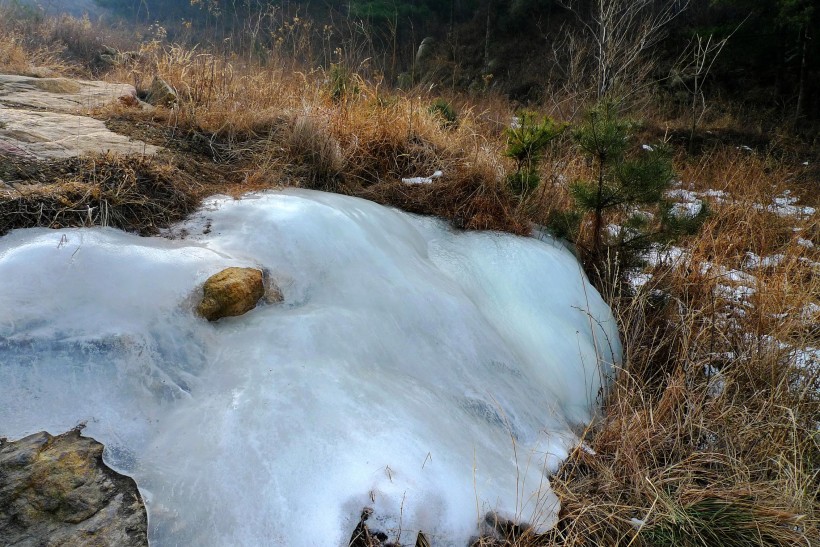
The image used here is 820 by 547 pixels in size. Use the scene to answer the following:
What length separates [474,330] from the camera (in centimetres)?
214

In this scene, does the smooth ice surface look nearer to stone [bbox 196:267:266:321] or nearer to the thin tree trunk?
stone [bbox 196:267:266:321]

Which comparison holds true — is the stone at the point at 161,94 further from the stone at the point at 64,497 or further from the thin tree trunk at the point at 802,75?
the thin tree trunk at the point at 802,75

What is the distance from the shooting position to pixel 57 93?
12.3ft

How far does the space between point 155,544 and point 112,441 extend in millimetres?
323

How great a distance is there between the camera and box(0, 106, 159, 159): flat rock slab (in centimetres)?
236

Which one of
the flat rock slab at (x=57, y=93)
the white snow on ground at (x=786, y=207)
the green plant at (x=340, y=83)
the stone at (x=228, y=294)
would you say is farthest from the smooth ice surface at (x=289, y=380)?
the white snow on ground at (x=786, y=207)

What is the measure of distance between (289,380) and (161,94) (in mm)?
2752

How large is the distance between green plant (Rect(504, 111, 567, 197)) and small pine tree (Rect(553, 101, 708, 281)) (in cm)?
17

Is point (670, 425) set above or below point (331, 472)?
below

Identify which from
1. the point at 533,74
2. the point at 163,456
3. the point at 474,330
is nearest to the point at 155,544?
the point at 163,456

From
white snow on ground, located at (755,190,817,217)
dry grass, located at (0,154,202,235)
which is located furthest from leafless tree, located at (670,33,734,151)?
dry grass, located at (0,154,202,235)

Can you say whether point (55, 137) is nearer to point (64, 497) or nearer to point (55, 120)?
point (55, 120)

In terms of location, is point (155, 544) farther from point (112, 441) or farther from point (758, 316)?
point (758, 316)

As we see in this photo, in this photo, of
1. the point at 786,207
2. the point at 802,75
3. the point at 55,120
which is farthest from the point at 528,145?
the point at 802,75
